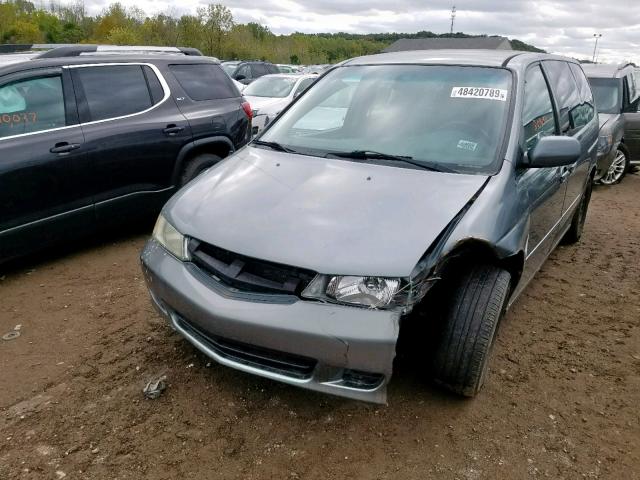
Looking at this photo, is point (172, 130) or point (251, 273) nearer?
point (251, 273)

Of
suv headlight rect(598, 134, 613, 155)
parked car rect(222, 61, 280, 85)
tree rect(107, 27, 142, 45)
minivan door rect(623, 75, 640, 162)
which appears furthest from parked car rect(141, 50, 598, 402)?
tree rect(107, 27, 142, 45)

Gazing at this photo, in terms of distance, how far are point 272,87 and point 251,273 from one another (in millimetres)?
10037

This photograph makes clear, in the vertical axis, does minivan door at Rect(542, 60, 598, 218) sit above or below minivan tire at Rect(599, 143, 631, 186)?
above

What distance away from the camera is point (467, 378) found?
249cm

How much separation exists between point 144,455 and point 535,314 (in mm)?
2750

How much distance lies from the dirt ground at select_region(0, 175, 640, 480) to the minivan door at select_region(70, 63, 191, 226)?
129 cm

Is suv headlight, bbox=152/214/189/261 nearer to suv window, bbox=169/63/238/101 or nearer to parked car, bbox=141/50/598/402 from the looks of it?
parked car, bbox=141/50/598/402

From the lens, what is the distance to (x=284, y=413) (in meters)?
2.55

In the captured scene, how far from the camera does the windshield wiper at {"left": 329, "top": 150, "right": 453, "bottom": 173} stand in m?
2.80

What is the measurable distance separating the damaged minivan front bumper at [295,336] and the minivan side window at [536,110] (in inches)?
66.1

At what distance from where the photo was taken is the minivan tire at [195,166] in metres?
5.21

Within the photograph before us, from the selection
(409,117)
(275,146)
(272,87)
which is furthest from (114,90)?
(272,87)

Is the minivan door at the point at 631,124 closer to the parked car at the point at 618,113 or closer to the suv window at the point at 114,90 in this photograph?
the parked car at the point at 618,113

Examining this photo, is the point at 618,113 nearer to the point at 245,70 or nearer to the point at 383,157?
the point at 383,157
